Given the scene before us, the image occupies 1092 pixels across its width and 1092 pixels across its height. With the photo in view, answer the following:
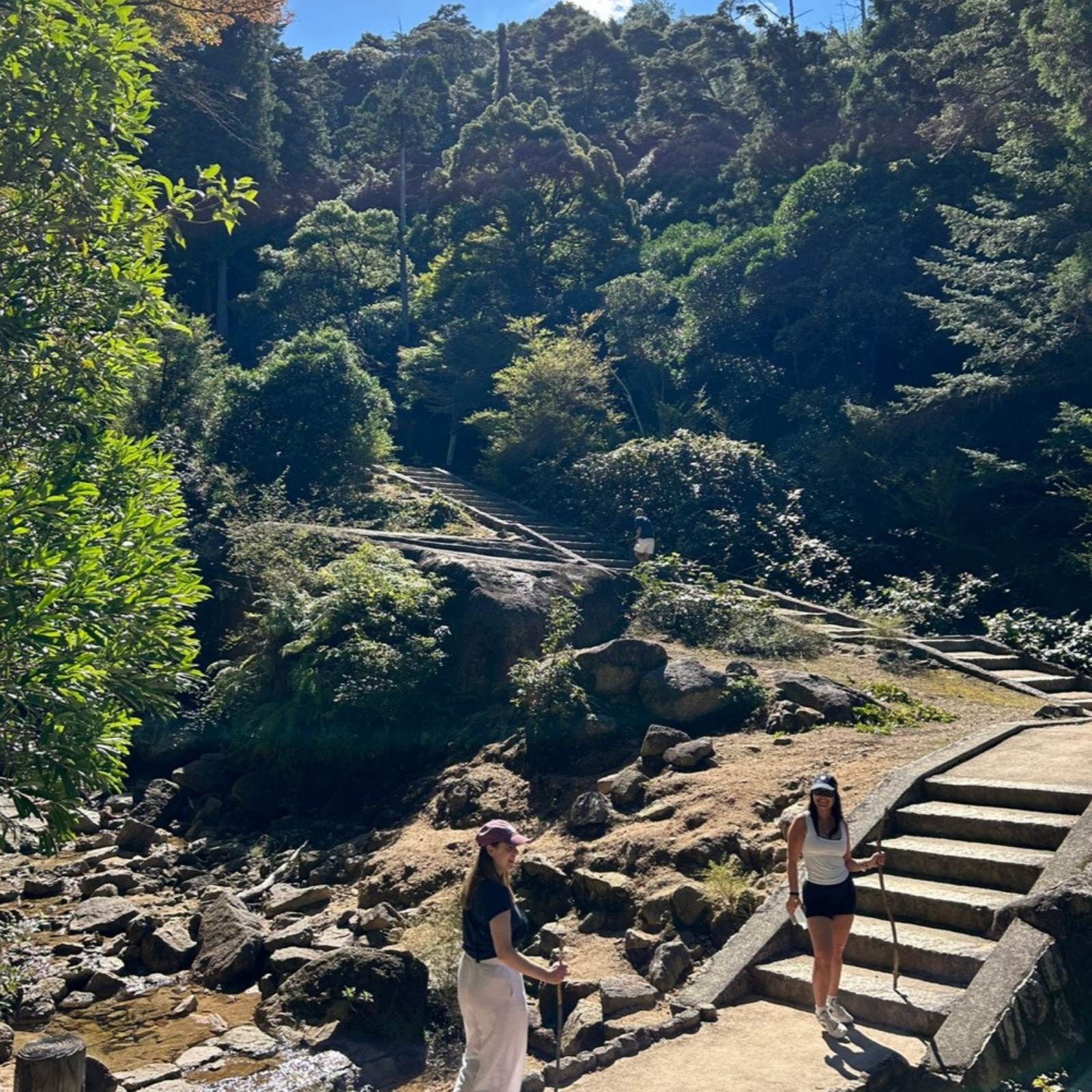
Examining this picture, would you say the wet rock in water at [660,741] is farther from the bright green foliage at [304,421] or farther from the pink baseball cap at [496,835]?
the bright green foliage at [304,421]

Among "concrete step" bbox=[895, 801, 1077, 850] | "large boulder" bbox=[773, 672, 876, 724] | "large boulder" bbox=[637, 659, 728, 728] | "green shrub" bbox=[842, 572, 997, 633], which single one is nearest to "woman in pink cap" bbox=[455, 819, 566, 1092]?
"concrete step" bbox=[895, 801, 1077, 850]

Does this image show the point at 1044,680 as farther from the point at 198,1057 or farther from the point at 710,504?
the point at 198,1057

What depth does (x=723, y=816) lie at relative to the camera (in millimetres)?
9805

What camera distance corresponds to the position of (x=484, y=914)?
5.08 metres

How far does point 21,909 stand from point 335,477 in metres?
13.1

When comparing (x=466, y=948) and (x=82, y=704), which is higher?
(x=82, y=704)

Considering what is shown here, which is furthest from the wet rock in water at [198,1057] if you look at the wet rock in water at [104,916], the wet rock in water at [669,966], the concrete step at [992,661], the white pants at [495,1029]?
the concrete step at [992,661]

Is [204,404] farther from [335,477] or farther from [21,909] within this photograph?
[21,909]

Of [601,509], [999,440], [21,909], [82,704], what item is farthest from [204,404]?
[82,704]

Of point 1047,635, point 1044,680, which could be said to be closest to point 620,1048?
point 1044,680

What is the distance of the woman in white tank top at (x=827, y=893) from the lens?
645 centimetres

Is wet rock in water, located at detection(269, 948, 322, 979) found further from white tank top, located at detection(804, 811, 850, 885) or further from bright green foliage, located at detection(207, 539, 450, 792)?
bright green foliage, located at detection(207, 539, 450, 792)

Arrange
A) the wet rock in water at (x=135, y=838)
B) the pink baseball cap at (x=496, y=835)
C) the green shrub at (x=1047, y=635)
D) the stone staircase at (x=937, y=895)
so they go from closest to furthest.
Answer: the pink baseball cap at (x=496, y=835) → the stone staircase at (x=937, y=895) → the wet rock in water at (x=135, y=838) → the green shrub at (x=1047, y=635)

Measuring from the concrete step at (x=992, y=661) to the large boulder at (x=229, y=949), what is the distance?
10.3 m
